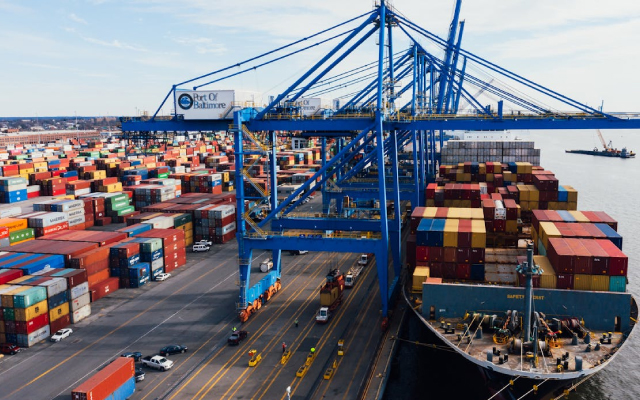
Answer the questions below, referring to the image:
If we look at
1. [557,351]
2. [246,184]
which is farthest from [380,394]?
[246,184]

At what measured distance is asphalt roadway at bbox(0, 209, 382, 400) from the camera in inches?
1065

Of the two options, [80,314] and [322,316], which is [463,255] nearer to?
[322,316]

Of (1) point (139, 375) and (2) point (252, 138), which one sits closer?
(1) point (139, 375)

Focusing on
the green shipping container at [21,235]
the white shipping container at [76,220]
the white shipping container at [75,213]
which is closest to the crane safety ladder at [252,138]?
the green shipping container at [21,235]

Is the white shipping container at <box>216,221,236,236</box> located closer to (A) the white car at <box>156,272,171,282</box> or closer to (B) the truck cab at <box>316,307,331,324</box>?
(A) the white car at <box>156,272,171,282</box>

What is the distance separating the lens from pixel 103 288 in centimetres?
4162

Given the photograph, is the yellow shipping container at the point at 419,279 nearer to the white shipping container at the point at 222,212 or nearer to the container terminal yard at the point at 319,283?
the container terminal yard at the point at 319,283

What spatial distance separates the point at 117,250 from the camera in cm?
4300

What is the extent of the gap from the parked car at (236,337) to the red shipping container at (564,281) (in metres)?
18.6

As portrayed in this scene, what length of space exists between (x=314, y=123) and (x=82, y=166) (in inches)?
2828

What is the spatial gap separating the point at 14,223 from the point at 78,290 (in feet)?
69.0

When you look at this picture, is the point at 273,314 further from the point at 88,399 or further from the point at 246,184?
the point at 246,184

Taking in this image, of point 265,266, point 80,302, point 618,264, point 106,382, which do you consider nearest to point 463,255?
point 618,264

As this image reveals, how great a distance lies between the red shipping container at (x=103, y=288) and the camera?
40.5 metres
